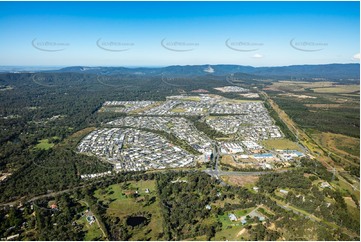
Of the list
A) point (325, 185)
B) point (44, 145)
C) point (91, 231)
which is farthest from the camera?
point (44, 145)

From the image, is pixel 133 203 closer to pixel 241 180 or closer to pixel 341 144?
pixel 241 180

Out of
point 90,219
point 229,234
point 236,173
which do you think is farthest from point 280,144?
point 90,219

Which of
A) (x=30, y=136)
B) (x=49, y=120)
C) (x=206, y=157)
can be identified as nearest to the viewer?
(x=206, y=157)

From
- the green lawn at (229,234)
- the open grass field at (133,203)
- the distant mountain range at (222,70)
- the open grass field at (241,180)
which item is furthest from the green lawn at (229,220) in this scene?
the distant mountain range at (222,70)

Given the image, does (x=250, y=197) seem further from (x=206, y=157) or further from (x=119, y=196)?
(x=119, y=196)

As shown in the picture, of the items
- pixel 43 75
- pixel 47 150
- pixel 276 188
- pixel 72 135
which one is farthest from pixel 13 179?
pixel 43 75

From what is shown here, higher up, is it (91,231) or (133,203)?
(133,203)

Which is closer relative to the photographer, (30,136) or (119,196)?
(119,196)
